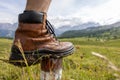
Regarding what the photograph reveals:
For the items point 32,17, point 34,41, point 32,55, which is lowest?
point 32,55

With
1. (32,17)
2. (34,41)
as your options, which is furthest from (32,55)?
(32,17)

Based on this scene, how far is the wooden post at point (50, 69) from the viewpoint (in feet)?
10.1

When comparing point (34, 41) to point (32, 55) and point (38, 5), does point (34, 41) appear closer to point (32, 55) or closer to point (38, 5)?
point (32, 55)

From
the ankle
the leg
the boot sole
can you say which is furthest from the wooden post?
the leg

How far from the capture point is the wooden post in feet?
10.1

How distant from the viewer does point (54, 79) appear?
3072mm

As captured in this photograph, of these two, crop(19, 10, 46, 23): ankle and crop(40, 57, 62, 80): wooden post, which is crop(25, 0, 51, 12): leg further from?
crop(40, 57, 62, 80): wooden post

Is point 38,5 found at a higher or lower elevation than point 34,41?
higher

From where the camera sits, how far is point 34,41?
3246mm

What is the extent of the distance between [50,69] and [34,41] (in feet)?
1.33

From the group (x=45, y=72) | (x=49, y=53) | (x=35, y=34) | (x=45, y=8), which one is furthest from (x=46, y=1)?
(x=45, y=72)

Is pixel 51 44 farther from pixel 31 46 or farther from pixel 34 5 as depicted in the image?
pixel 34 5

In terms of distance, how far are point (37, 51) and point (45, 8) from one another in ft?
1.67

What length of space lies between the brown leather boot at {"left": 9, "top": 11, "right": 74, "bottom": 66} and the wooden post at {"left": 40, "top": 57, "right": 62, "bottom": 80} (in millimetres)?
69
